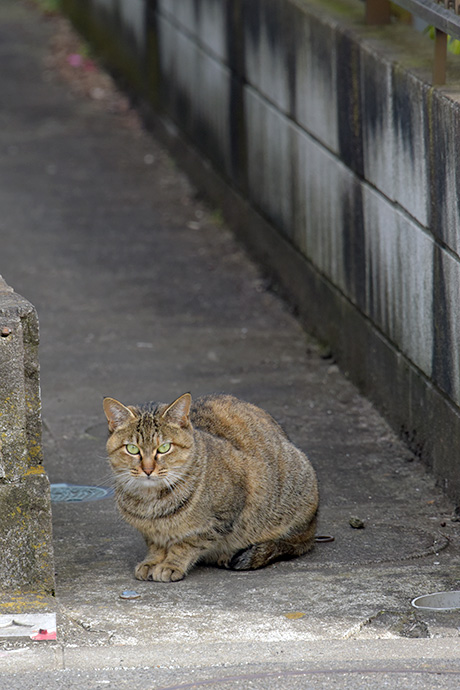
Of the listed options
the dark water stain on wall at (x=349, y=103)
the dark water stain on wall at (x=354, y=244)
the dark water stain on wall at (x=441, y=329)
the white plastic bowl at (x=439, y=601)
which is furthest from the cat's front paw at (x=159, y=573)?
the dark water stain on wall at (x=349, y=103)

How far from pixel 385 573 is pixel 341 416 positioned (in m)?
2.03

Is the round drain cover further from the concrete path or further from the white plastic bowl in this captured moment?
the white plastic bowl

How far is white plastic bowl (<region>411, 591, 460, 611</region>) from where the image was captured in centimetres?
445

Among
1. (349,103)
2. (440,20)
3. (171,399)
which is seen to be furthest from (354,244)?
(440,20)

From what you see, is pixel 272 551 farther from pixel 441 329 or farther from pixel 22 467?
pixel 441 329

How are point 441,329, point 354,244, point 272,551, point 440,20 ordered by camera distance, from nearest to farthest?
point 272,551 < point 440,20 < point 441,329 < point 354,244

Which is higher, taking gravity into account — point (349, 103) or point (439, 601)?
point (349, 103)

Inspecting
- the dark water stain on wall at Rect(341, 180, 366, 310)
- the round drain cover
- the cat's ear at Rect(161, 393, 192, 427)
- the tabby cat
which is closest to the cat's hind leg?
the tabby cat

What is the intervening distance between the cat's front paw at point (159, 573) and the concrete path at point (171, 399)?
0.05 meters

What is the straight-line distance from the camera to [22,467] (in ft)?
14.3

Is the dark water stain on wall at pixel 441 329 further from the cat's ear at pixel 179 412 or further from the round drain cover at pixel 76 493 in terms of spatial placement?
the round drain cover at pixel 76 493

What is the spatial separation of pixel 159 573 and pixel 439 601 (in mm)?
1113

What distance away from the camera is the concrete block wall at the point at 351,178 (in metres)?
5.69

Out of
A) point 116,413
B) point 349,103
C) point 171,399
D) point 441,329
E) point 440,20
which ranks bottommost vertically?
point 171,399
